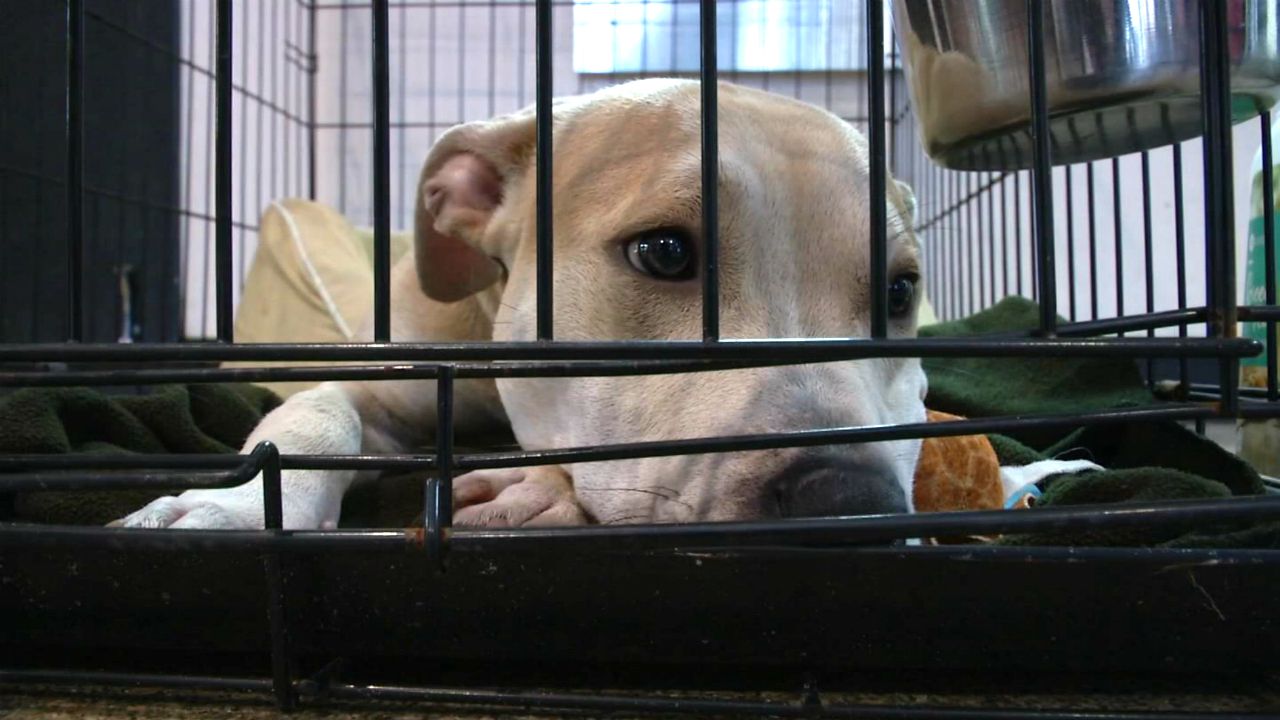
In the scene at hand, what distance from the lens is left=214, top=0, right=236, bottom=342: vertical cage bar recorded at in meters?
0.68

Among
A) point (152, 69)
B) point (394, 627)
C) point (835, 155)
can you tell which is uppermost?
point (152, 69)

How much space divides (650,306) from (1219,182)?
553 millimetres

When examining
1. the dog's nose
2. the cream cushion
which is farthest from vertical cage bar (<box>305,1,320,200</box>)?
the dog's nose

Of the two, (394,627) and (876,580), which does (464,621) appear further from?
(876,580)

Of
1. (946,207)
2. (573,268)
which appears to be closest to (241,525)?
(573,268)

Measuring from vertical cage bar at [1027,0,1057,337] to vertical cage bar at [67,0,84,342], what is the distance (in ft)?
2.18

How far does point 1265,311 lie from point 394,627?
0.69 metres

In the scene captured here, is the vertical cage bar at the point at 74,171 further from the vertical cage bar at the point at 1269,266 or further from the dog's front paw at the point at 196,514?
the vertical cage bar at the point at 1269,266

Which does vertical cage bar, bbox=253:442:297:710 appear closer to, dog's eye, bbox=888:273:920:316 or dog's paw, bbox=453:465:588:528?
dog's paw, bbox=453:465:588:528

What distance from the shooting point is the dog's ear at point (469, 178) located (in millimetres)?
1271

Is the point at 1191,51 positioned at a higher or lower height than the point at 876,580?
higher

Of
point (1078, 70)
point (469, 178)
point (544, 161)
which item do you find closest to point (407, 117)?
point (469, 178)

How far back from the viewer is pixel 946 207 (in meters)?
2.93

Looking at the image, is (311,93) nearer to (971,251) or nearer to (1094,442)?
(971,251)
